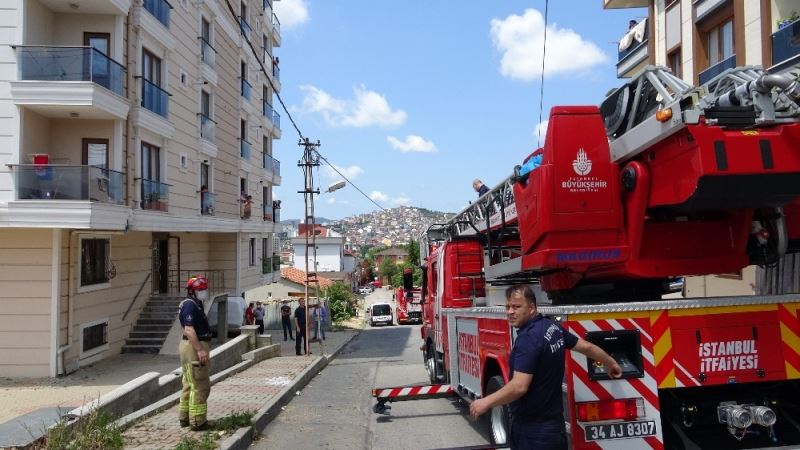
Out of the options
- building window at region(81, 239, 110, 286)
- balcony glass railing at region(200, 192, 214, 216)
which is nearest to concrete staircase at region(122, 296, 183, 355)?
building window at region(81, 239, 110, 286)

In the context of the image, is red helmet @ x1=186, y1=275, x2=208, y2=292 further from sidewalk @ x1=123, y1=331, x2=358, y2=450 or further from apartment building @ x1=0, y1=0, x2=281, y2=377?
apartment building @ x1=0, y1=0, x2=281, y2=377

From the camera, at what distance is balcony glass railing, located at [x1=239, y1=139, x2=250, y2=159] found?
28.1m

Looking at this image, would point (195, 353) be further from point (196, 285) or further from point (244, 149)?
point (244, 149)

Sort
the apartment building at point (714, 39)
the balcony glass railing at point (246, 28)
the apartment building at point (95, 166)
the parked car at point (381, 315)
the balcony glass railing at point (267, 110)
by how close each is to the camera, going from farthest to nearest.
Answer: the parked car at point (381, 315), the balcony glass railing at point (267, 110), the balcony glass railing at point (246, 28), the apartment building at point (95, 166), the apartment building at point (714, 39)

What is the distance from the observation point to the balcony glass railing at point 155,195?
16734 millimetres

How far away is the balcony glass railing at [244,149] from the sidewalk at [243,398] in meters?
14.0

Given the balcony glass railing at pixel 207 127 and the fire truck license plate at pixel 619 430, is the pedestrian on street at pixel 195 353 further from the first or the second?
the balcony glass railing at pixel 207 127

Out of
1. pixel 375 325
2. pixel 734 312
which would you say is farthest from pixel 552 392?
pixel 375 325

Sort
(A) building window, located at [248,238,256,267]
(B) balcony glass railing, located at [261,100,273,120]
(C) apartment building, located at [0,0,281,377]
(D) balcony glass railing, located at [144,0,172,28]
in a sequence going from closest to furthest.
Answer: (C) apartment building, located at [0,0,281,377], (D) balcony glass railing, located at [144,0,172,28], (A) building window, located at [248,238,256,267], (B) balcony glass railing, located at [261,100,273,120]

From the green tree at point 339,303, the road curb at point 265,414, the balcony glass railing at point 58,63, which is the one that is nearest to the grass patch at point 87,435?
the road curb at point 265,414

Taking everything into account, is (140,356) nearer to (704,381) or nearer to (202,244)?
(202,244)

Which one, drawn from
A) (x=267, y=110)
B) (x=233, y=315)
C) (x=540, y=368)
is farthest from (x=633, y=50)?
(x=267, y=110)

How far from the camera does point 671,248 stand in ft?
16.9

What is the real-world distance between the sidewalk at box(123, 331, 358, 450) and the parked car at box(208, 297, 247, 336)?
4.70 m
